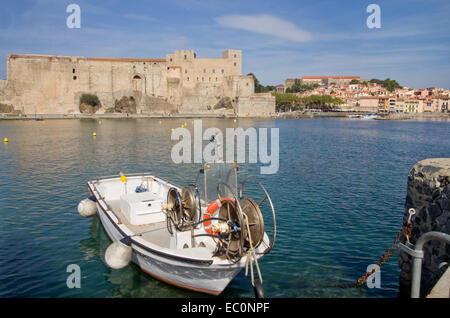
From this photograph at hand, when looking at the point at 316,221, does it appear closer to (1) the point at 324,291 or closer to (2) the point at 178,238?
(1) the point at 324,291

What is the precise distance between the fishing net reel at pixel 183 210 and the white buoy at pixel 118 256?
98 cm

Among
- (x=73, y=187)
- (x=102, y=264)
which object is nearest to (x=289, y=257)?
(x=102, y=264)

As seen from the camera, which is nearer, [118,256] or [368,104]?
[118,256]

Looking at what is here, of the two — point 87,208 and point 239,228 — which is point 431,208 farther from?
point 87,208

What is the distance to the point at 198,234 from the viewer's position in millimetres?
6320

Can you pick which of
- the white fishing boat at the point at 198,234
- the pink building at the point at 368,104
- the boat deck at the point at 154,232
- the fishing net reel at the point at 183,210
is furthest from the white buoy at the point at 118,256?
the pink building at the point at 368,104

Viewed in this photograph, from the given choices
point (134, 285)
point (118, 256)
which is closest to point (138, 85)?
point (118, 256)

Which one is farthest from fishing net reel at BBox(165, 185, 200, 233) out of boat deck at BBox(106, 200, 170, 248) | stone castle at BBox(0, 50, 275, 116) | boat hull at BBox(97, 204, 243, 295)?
stone castle at BBox(0, 50, 275, 116)

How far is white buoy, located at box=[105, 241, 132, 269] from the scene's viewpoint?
6.36 metres

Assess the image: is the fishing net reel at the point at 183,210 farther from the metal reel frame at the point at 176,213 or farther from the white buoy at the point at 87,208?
the white buoy at the point at 87,208

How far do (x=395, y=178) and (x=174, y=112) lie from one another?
195ft

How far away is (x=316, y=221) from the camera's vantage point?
9.66m

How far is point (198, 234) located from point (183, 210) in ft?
2.35

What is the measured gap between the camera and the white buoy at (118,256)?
6.36 meters
